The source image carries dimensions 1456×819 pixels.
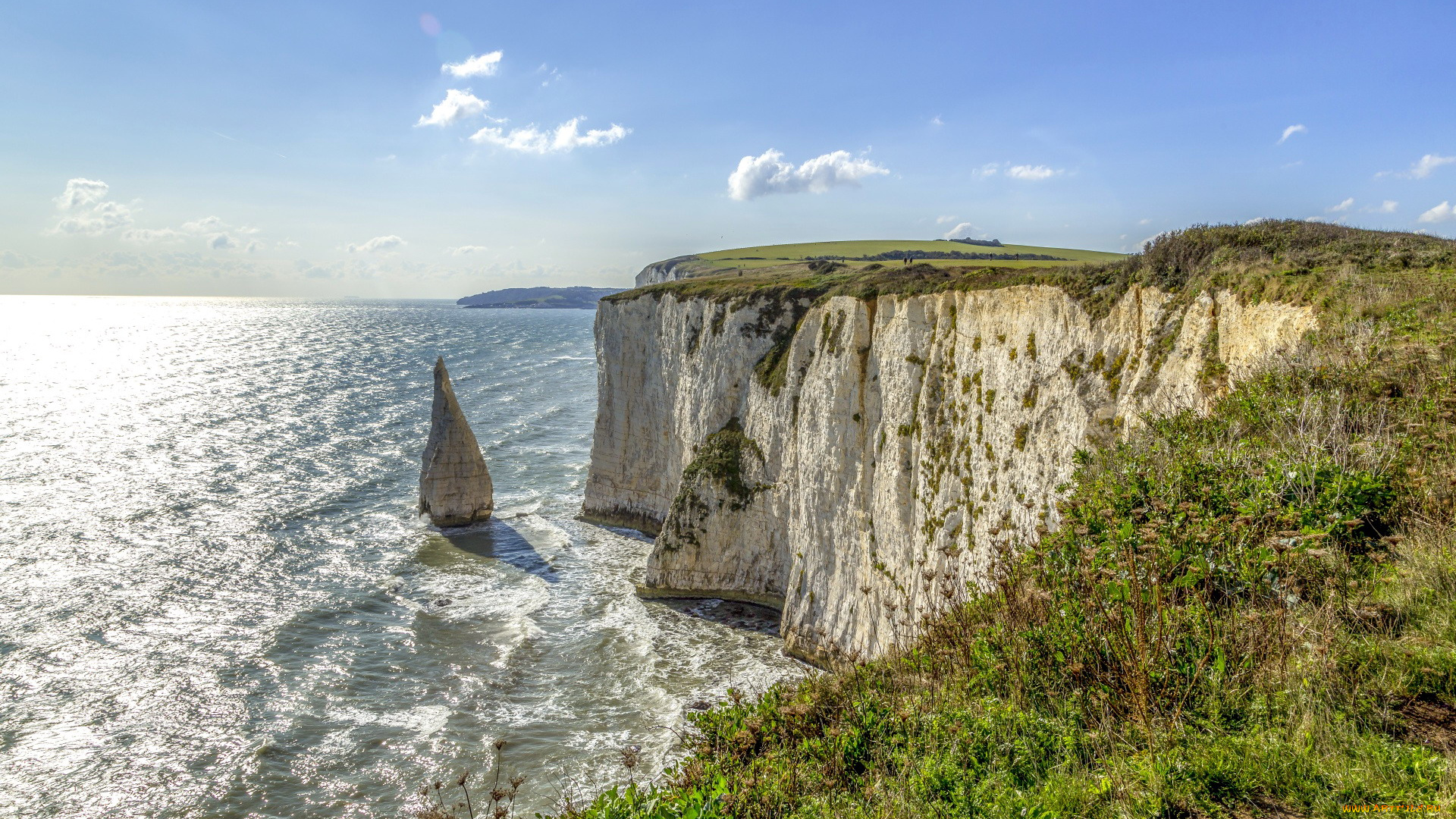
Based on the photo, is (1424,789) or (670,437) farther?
(670,437)

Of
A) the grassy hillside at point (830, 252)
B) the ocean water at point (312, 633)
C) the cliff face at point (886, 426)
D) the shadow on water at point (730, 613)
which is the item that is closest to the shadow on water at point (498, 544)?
the ocean water at point (312, 633)

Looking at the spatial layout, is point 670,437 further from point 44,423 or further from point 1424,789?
point 44,423

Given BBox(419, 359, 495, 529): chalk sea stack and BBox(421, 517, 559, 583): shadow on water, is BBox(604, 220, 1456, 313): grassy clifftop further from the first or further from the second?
BBox(419, 359, 495, 529): chalk sea stack

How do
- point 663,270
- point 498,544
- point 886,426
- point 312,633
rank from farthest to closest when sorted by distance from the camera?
point 663,270 → point 498,544 → point 312,633 → point 886,426

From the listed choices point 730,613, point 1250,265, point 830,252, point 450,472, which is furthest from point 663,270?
point 1250,265

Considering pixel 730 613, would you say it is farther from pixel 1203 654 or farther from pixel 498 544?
pixel 1203 654

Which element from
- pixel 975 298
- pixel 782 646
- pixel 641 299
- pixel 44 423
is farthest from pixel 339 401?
pixel 975 298

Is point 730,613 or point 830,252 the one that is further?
point 830,252
